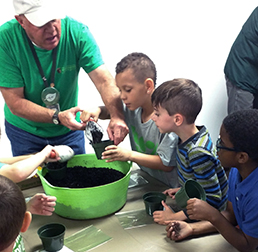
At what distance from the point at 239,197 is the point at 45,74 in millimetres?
1231

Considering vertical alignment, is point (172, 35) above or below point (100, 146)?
above

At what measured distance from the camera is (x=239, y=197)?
124cm

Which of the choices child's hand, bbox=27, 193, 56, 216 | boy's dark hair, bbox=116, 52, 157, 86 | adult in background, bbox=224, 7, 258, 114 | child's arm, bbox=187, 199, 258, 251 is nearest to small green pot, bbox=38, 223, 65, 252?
child's hand, bbox=27, 193, 56, 216

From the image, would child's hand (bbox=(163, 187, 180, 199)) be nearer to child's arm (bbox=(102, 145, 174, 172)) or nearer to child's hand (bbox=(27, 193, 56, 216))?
child's arm (bbox=(102, 145, 174, 172))

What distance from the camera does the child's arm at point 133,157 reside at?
1.52 m

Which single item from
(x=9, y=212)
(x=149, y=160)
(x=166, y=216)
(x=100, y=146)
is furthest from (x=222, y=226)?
(x=9, y=212)

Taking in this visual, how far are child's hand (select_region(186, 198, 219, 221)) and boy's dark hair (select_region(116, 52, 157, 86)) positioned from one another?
759mm

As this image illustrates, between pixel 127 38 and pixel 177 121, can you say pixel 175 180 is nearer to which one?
pixel 177 121

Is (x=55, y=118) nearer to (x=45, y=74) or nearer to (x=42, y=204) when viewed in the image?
(x=45, y=74)

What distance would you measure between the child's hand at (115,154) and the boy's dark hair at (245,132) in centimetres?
54

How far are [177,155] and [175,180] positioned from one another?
8.2 inches

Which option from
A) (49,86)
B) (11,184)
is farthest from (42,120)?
(11,184)

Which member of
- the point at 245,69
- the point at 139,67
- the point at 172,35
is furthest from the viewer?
the point at 172,35

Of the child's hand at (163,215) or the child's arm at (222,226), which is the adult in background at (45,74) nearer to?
the child's hand at (163,215)
